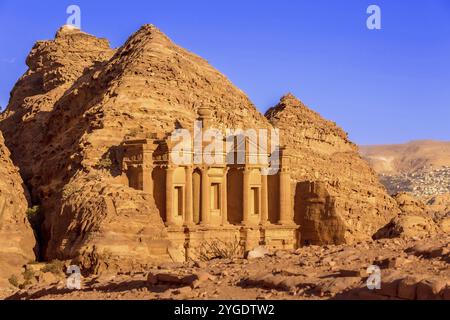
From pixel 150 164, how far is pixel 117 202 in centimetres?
773

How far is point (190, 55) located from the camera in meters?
63.5

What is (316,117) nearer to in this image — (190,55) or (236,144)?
(190,55)

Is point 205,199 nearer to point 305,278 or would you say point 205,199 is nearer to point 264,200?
point 264,200

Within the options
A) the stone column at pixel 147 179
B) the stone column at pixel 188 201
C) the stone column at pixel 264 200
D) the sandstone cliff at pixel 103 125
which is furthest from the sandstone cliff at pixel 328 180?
the stone column at pixel 147 179

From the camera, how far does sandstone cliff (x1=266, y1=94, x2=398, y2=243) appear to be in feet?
203

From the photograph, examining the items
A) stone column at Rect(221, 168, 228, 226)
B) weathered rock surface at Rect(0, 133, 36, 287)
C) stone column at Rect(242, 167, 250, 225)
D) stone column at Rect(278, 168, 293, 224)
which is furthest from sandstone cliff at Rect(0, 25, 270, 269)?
stone column at Rect(278, 168, 293, 224)

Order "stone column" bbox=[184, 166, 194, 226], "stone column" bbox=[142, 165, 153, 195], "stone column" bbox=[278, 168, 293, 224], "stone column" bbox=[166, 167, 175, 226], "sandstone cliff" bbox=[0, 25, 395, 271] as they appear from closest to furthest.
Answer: "sandstone cliff" bbox=[0, 25, 395, 271], "stone column" bbox=[142, 165, 153, 195], "stone column" bbox=[166, 167, 175, 226], "stone column" bbox=[184, 166, 194, 226], "stone column" bbox=[278, 168, 293, 224]

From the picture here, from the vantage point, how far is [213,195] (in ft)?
178

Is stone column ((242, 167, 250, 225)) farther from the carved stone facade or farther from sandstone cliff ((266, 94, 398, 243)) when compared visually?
sandstone cliff ((266, 94, 398, 243))

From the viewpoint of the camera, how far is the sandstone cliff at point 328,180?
61969 mm

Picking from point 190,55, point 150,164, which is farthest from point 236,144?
point 190,55

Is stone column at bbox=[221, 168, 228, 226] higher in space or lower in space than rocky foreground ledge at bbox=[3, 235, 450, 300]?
higher

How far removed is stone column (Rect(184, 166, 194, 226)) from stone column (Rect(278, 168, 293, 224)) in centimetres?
644

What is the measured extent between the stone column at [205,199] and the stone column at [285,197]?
5.30 m
